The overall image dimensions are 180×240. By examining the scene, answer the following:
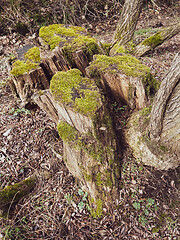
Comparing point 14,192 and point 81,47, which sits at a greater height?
point 81,47

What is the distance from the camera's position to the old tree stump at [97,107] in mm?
2449

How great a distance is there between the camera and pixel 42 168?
346 centimetres

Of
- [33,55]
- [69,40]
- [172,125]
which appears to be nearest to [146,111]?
[172,125]

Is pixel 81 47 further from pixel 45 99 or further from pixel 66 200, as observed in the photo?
pixel 66 200

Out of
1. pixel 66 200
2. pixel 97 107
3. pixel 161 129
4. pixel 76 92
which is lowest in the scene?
pixel 66 200

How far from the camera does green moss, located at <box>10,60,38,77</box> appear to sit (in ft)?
10.7

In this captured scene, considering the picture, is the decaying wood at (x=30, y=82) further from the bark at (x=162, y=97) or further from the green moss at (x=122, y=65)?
the bark at (x=162, y=97)

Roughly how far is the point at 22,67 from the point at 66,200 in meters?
2.84

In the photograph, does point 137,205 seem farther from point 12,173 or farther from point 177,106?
point 12,173

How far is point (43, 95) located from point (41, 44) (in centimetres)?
155

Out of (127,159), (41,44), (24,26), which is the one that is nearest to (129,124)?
(127,159)

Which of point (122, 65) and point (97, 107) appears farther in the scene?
point (122, 65)

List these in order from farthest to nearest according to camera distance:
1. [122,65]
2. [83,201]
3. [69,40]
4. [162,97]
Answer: [69,40] < [83,201] < [122,65] < [162,97]

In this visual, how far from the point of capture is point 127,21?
197 inches
